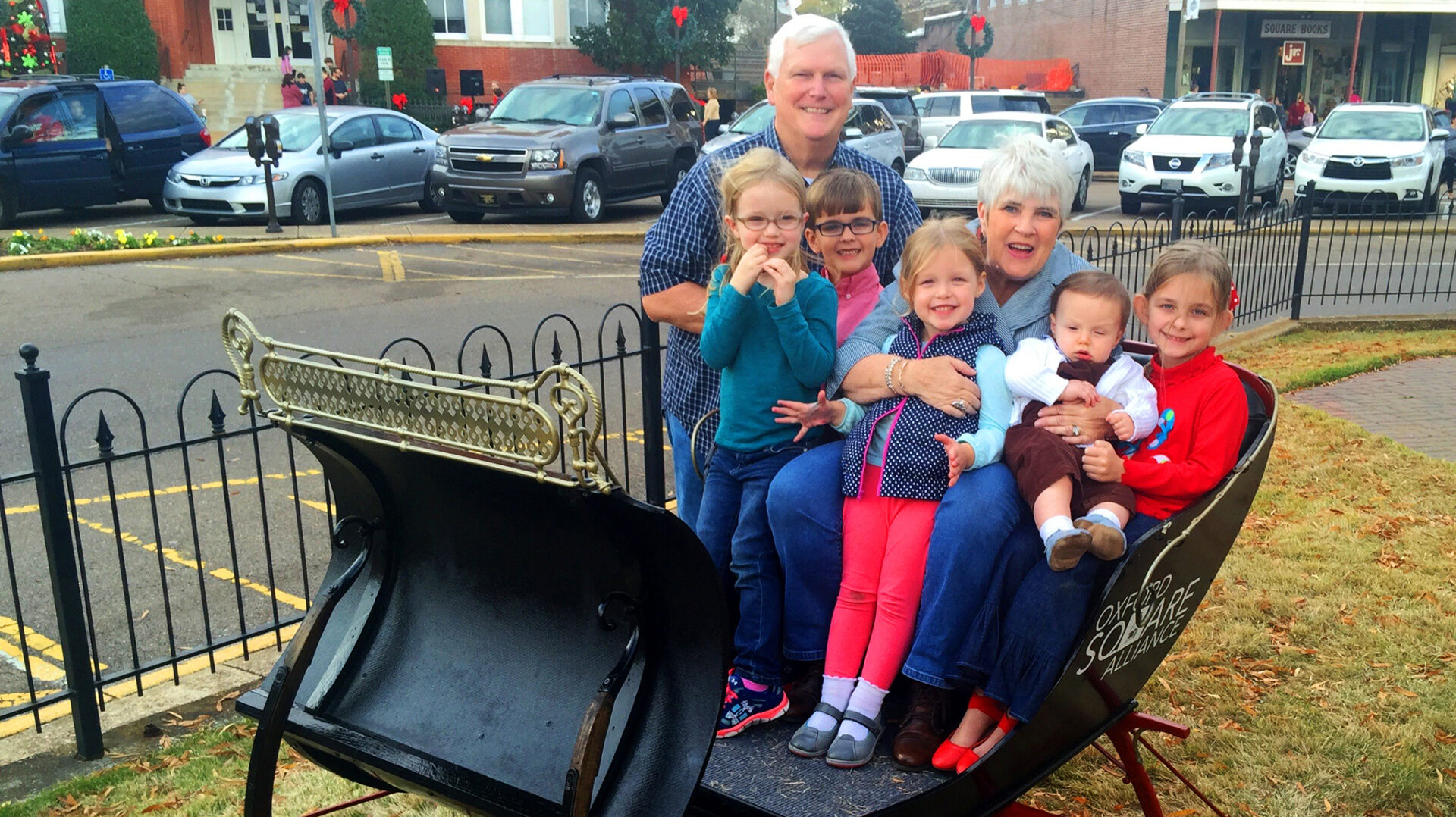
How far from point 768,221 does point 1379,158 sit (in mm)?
18402

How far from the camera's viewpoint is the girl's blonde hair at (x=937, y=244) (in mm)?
2893

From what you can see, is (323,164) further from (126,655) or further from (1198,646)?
(1198,646)

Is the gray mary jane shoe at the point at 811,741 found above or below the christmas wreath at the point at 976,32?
below

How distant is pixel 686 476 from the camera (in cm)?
360

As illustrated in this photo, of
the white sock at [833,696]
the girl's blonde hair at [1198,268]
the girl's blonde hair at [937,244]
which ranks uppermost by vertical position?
the girl's blonde hair at [937,244]

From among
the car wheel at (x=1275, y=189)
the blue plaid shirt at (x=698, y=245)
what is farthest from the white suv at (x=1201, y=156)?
the blue plaid shirt at (x=698, y=245)

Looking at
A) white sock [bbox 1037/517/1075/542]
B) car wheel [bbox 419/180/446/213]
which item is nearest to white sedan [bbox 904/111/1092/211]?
car wheel [bbox 419/180/446/213]

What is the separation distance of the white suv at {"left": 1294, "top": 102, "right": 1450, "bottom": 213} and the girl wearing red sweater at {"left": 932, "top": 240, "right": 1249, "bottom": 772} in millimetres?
16553

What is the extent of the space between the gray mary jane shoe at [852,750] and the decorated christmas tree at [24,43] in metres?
24.1

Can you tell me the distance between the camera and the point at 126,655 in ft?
14.8

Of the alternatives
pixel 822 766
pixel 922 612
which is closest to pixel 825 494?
pixel 922 612

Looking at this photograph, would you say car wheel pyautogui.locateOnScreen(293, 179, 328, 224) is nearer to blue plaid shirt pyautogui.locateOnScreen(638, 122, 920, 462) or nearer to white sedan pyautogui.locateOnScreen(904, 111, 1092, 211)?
white sedan pyautogui.locateOnScreen(904, 111, 1092, 211)

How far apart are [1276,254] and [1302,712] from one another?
7731mm

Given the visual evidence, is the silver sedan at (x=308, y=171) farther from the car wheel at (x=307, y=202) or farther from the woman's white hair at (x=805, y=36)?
the woman's white hair at (x=805, y=36)
